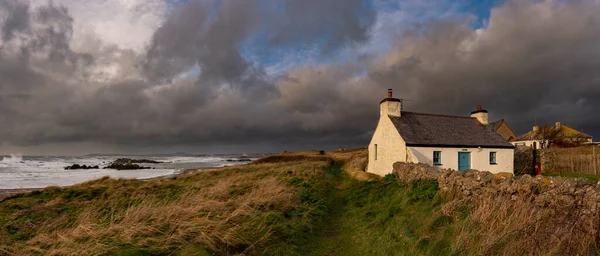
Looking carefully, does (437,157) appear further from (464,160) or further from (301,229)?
(301,229)

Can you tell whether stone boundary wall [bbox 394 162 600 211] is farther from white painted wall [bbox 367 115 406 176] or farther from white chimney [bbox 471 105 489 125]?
white chimney [bbox 471 105 489 125]

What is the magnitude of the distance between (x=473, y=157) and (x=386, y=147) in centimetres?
555

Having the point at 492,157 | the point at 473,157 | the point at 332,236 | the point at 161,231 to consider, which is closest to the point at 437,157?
the point at 473,157

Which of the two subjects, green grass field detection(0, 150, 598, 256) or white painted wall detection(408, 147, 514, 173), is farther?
white painted wall detection(408, 147, 514, 173)

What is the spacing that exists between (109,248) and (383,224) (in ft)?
21.4

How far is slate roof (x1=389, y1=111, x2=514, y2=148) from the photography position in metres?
19.7

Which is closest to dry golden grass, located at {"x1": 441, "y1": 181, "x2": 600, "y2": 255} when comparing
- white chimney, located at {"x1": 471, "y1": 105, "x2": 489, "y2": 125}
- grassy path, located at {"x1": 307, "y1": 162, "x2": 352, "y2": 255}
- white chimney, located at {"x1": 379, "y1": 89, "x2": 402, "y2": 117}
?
grassy path, located at {"x1": 307, "y1": 162, "x2": 352, "y2": 255}

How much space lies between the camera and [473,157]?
67.1ft

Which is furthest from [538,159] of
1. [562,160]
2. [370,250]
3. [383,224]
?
[370,250]

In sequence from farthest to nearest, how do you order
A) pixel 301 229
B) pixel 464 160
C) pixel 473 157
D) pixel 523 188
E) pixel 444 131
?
pixel 444 131, pixel 473 157, pixel 464 160, pixel 301 229, pixel 523 188

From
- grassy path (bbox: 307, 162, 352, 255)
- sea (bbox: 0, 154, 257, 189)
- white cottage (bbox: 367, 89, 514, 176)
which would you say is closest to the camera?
grassy path (bbox: 307, 162, 352, 255)

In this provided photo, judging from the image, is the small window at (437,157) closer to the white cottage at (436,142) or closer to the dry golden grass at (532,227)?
the white cottage at (436,142)

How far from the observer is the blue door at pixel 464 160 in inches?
791

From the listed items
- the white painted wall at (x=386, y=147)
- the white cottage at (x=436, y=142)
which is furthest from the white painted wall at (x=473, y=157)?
the white painted wall at (x=386, y=147)
